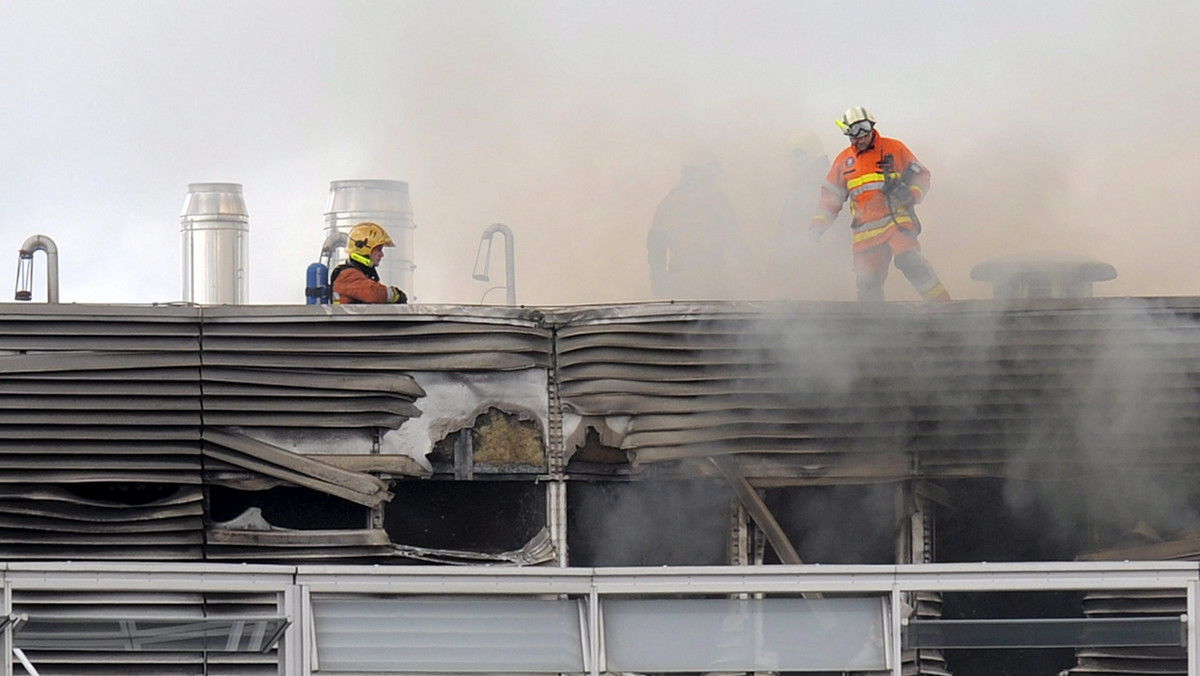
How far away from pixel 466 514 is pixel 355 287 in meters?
1.67

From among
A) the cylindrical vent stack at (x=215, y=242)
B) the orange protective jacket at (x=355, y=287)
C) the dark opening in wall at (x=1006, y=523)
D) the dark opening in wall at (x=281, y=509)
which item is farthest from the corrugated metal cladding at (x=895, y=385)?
the cylindrical vent stack at (x=215, y=242)

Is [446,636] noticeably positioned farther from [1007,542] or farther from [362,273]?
[1007,542]

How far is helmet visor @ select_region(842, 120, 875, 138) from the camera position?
1033 cm

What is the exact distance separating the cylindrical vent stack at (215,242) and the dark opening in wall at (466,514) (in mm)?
4498

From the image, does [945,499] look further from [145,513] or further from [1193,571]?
[145,513]

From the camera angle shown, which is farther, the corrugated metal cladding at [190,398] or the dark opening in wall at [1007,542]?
the dark opening in wall at [1007,542]

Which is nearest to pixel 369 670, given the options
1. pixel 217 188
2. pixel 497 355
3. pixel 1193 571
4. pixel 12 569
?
pixel 12 569

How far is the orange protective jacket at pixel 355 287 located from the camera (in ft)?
33.7

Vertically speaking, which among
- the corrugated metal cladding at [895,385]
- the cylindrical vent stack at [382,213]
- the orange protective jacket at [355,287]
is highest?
the cylindrical vent stack at [382,213]

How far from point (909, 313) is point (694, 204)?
2.77m

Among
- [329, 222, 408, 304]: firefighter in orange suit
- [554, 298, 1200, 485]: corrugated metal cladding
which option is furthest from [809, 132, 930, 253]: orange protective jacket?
[329, 222, 408, 304]: firefighter in orange suit

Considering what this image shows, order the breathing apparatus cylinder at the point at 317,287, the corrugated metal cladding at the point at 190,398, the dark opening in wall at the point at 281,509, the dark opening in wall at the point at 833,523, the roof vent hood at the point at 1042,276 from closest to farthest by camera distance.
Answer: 1. the corrugated metal cladding at the point at 190,398
2. the dark opening in wall at the point at 281,509
3. the dark opening in wall at the point at 833,523
4. the roof vent hood at the point at 1042,276
5. the breathing apparatus cylinder at the point at 317,287

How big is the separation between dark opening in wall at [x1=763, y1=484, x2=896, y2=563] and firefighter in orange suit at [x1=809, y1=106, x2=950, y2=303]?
4.21 ft

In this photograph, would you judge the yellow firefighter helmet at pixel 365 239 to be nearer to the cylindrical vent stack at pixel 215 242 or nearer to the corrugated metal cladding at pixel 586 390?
the corrugated metal cladding at pixel 586 390
